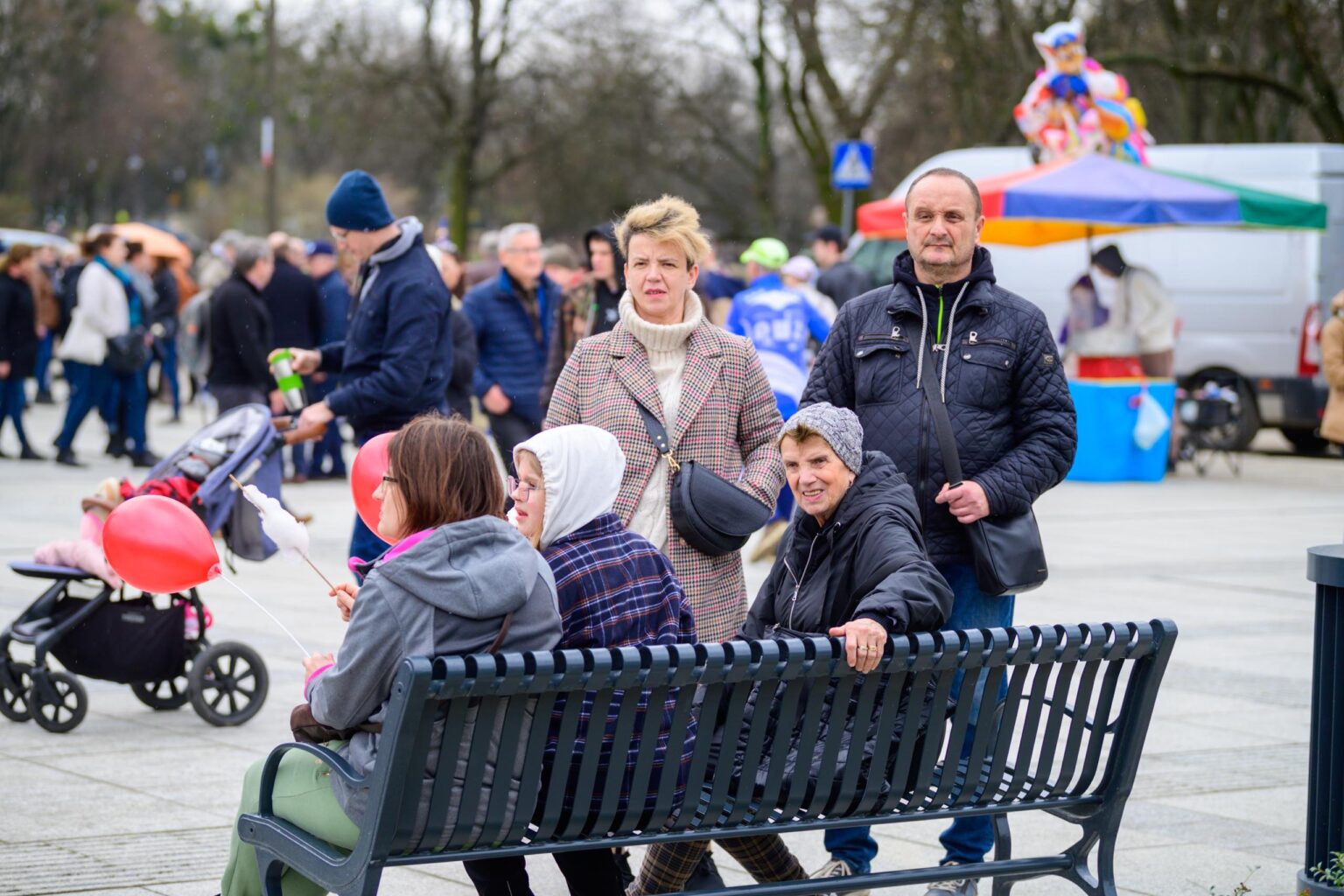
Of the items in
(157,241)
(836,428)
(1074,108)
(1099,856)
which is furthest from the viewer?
(157,241)

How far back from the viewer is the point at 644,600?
401cm

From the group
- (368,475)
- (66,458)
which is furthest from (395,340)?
(66,458)

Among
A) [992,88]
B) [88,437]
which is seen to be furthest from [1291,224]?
[992,88]

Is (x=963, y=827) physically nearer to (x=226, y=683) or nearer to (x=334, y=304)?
(x=226, y=683)

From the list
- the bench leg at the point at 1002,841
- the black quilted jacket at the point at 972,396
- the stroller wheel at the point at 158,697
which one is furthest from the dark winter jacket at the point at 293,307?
the bench leg at the point at 1002,841

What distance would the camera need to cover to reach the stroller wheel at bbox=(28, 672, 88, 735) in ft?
21.7

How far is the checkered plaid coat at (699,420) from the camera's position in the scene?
5086 millimetres

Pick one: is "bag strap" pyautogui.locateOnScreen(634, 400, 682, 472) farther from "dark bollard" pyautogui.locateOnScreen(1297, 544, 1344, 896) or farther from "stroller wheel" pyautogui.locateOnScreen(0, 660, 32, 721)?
"stroller wheel" pyautogui.locateOnScreen(0, 660, 32, 721)

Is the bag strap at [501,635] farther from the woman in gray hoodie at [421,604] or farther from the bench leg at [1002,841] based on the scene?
the bench leg at [1002,841]

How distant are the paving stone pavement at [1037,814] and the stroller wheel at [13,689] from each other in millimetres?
54

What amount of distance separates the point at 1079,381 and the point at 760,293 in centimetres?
624

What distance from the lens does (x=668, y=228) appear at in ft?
16.7

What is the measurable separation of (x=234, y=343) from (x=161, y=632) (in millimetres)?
6930

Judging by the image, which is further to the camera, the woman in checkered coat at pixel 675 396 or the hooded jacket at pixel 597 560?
the woman in checkered coat at pixel 675 396
